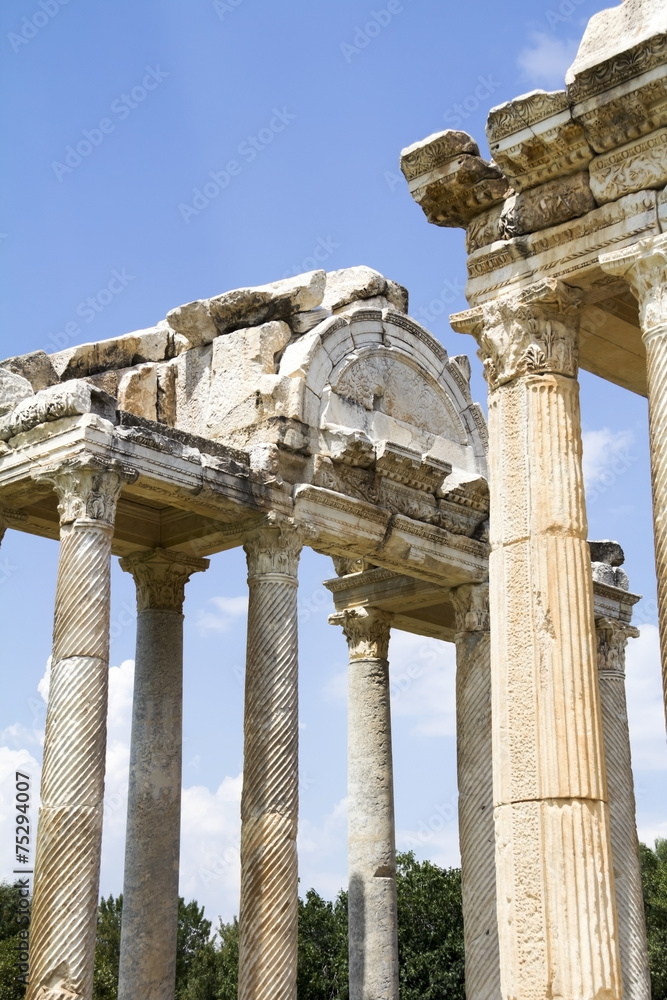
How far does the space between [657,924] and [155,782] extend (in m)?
25.2

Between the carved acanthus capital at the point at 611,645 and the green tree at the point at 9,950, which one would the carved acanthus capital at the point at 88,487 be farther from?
the green tree at the point at 9,950

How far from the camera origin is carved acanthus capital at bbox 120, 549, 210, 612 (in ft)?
64.8

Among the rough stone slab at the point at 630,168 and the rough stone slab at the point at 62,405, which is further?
the rough stone slab at the point at 62,405

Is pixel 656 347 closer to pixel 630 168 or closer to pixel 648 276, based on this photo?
pixel 648 276

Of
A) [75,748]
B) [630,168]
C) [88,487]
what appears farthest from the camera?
[88,487]

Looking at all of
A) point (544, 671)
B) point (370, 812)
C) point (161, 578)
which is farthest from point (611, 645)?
point (544, 671)

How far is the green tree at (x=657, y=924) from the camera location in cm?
3638

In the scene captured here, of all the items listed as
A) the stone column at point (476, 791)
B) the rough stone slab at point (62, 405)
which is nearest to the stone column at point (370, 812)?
the stone column at point (476, 791)

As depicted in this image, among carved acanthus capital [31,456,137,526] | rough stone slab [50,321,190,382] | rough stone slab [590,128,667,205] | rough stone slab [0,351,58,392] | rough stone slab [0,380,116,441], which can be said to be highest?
rough stone slab [50,321,190,382]

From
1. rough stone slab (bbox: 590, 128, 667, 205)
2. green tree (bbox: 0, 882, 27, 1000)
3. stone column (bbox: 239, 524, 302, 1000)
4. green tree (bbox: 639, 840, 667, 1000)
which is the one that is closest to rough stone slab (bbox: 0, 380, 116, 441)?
stone column (bbox: 239, 524, 302, 1000)

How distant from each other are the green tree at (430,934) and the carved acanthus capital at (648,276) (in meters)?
27.7

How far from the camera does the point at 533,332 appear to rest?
10.8 m

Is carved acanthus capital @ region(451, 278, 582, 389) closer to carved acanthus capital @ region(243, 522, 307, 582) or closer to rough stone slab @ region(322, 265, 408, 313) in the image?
carved acanthus capital @ region(243, 522, 307, 582)

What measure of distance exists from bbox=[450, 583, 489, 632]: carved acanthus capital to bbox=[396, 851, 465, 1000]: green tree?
16998 millimetres
